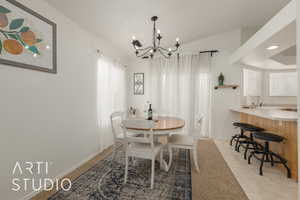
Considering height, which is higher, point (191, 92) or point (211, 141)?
point (191, 92)

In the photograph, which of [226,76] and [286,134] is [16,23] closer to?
[286,134]

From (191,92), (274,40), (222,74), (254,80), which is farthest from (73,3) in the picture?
(254,80)

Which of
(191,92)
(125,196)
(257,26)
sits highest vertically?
(257,26)

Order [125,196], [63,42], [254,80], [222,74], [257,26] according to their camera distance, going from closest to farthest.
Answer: [125,196] < [63,42] < [257,26] < [222,74] < [254,80]

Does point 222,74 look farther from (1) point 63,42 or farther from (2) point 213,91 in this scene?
(1) point 63,42

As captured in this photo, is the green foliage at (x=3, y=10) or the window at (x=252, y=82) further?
the window at (x=252, y=82)

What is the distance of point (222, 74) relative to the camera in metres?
3.80

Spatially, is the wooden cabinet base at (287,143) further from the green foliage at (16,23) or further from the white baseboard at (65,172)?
the green foliage at (16,23)

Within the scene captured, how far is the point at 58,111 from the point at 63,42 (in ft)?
3.43

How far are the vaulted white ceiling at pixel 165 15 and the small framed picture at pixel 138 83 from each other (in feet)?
3.65

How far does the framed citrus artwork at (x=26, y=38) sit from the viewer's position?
1.40m

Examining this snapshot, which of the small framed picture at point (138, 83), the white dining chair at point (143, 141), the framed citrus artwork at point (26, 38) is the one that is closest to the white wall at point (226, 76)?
the small framed picture at point (138, 83)

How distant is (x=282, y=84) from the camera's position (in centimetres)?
415

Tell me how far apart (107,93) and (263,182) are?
322 centimetres
